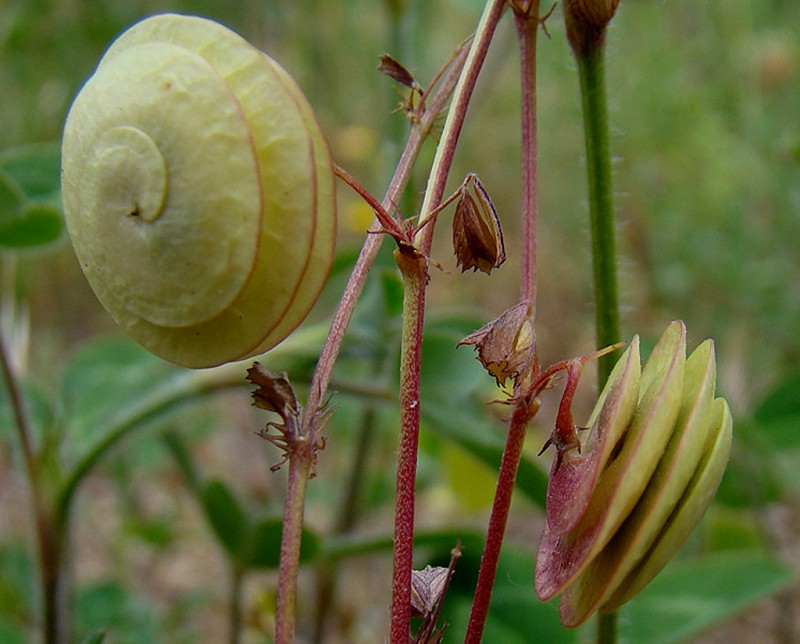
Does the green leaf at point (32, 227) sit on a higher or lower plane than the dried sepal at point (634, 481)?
higher

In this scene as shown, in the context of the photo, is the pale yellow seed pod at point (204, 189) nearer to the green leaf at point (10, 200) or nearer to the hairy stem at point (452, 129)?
the hairy stem at point (452, 129)

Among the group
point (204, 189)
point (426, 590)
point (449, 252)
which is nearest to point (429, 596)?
point (426, 590)

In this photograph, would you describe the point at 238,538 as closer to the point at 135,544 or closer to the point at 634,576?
the point at 634,576

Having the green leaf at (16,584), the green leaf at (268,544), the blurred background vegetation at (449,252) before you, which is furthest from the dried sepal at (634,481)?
the green leaf at (16,584)

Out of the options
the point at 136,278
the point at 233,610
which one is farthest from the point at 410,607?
the point at 233,610

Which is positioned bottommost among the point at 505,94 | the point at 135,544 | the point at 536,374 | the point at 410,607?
the point at 135,544

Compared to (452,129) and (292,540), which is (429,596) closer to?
(292,540)
